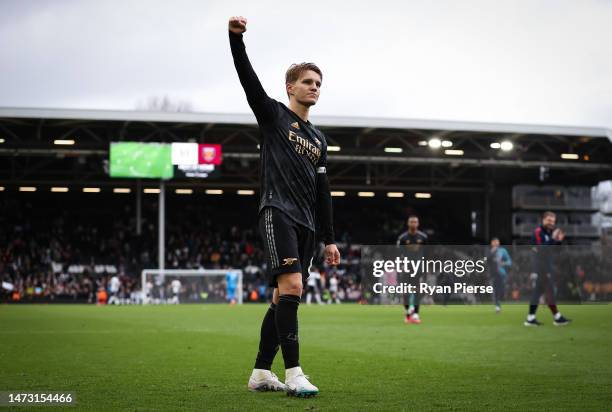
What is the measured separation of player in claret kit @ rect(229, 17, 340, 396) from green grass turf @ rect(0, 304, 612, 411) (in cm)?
31

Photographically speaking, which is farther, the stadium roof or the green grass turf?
the stadium roof

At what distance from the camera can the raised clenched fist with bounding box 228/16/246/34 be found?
5.52m

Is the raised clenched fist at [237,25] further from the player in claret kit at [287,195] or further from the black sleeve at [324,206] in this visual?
the black sleeve at [324,206]

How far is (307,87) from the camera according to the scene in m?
6.04

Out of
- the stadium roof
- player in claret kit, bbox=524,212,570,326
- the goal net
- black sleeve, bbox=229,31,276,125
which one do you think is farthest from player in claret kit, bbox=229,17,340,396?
the stadium roof

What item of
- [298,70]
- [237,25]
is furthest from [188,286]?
[237,25]

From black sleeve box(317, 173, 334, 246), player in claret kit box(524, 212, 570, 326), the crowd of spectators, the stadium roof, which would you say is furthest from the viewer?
the crowd of spectators

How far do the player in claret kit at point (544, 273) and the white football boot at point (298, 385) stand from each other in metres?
10.1

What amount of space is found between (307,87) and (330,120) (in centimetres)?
3347

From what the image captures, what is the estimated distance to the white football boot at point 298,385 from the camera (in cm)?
578

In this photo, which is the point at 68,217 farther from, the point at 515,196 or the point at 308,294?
the point at 515,196

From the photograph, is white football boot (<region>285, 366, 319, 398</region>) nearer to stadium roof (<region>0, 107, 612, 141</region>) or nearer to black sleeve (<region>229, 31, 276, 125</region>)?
black sleeve (<region>229, 31, 276, 125</region>)

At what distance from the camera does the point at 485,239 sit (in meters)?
51.1

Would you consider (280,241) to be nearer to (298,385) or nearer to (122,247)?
(298,385)
